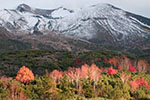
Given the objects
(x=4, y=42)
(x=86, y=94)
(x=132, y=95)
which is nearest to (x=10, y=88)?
(x=86, y=94)

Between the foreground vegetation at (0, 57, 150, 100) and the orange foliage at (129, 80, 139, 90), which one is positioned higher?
the foreground vegetation at (0, 57, 150, 100)

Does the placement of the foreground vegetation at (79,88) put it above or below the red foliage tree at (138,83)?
above

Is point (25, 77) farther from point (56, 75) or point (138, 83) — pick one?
point (138, 83)

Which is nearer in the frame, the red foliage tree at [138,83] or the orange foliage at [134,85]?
the orange foliage at [134,85]

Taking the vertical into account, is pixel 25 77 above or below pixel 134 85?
below

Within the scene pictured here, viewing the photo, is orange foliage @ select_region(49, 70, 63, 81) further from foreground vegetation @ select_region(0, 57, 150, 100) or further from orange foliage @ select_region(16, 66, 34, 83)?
orange foliage @ select_region(16, 66, 34, 83)

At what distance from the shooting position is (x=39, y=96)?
32500 mm

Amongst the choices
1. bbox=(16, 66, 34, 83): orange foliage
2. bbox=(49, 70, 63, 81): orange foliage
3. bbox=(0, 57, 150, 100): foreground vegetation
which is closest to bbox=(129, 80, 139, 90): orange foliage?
bbox=(0, 57, 150, 100): foreground vegetation

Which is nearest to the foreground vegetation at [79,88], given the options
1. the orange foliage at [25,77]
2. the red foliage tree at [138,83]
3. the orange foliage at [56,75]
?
the red foliage tree at [138,83]

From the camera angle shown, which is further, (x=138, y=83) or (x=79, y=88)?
(x=138, y=83)

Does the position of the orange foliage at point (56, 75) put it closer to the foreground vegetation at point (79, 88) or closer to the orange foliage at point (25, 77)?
the foreground vegetation at point (79, 88)

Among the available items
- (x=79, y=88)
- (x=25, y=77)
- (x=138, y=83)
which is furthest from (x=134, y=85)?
(x=25, y=77)

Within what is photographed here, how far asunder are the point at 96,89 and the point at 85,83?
2.15 m

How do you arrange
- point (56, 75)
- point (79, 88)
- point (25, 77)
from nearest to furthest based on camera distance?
point (79, 88), point (56, 75), point (25, 77)
